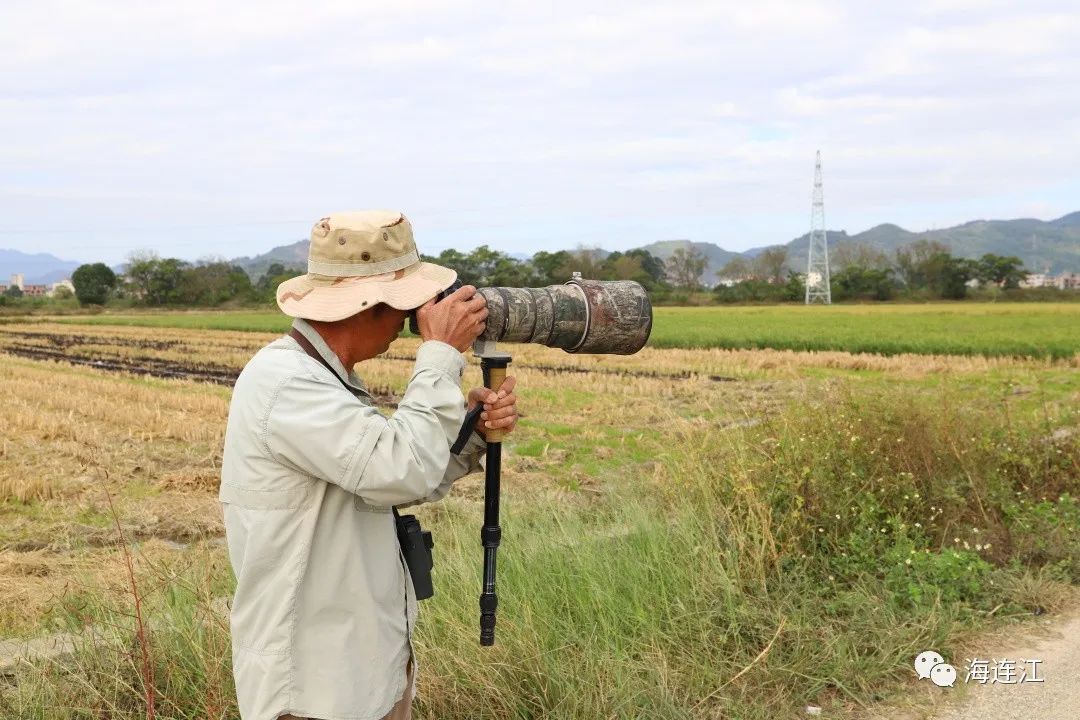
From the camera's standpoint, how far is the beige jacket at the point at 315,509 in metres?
1.74

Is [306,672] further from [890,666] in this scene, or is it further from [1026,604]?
[1026,604]

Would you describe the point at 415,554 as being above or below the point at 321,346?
below

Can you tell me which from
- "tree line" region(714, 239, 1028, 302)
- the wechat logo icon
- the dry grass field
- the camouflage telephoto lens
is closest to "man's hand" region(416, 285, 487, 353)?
the camouflage telephoto lens

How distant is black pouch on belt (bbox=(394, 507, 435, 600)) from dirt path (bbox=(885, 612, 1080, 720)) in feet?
7.16

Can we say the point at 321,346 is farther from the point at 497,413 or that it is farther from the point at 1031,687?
the point at 1031,687

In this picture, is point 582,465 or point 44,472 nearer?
point 44,472

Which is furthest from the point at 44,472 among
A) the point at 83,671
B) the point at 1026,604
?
the point at 1026,604

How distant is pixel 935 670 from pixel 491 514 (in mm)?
2247

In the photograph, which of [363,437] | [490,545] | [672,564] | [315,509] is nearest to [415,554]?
[490,545]

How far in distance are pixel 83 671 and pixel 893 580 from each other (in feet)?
11.3

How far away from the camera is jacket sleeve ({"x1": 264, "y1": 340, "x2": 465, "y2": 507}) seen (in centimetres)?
172

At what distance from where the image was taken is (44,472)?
772 centimetres

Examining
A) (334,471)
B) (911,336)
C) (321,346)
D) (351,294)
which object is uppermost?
(351,294)

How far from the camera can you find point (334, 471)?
5.64 ft
